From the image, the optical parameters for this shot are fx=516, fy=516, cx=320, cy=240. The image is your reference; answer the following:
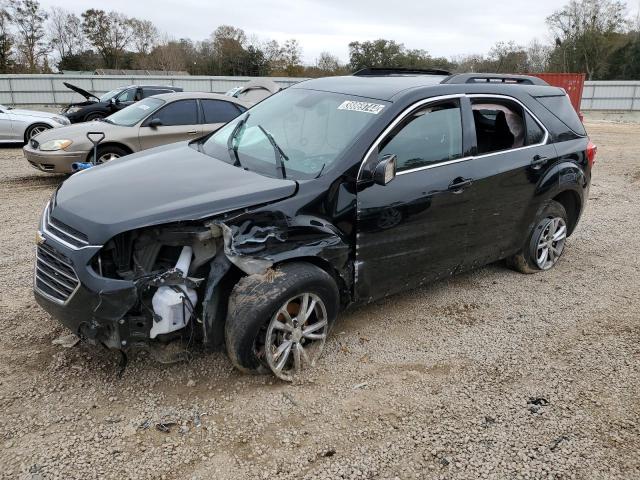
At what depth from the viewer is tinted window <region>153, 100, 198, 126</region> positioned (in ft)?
28.7

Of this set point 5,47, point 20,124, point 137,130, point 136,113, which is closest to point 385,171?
point 137,130

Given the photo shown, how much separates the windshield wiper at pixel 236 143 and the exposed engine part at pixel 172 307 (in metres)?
1.05

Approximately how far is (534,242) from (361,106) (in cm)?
238

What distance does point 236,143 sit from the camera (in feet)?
13.5

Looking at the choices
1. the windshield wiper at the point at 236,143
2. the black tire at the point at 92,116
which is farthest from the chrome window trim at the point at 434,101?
the black tire at the point at 92,116

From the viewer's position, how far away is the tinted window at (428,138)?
12.1 feet

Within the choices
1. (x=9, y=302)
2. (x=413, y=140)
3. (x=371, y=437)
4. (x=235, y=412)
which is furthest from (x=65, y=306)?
(x=413, y=140)

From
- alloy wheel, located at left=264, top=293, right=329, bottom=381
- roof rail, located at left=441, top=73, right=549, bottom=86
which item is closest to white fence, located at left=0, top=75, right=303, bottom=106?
roof rail, located at left=441, top=73, right=549, bottom=86

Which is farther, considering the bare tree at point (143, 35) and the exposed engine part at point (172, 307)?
the bare tree at point (143, 35)

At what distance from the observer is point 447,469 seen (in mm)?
2709

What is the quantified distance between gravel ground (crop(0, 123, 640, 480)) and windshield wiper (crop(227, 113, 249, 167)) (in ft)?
4.70

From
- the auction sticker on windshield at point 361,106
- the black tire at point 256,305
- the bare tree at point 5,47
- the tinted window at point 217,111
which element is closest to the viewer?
the black tire at point 256,305

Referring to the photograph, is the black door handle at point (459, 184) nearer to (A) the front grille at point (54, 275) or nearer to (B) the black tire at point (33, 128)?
(A) the front grille at point (54, 275)

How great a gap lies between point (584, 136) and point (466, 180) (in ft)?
6.77
